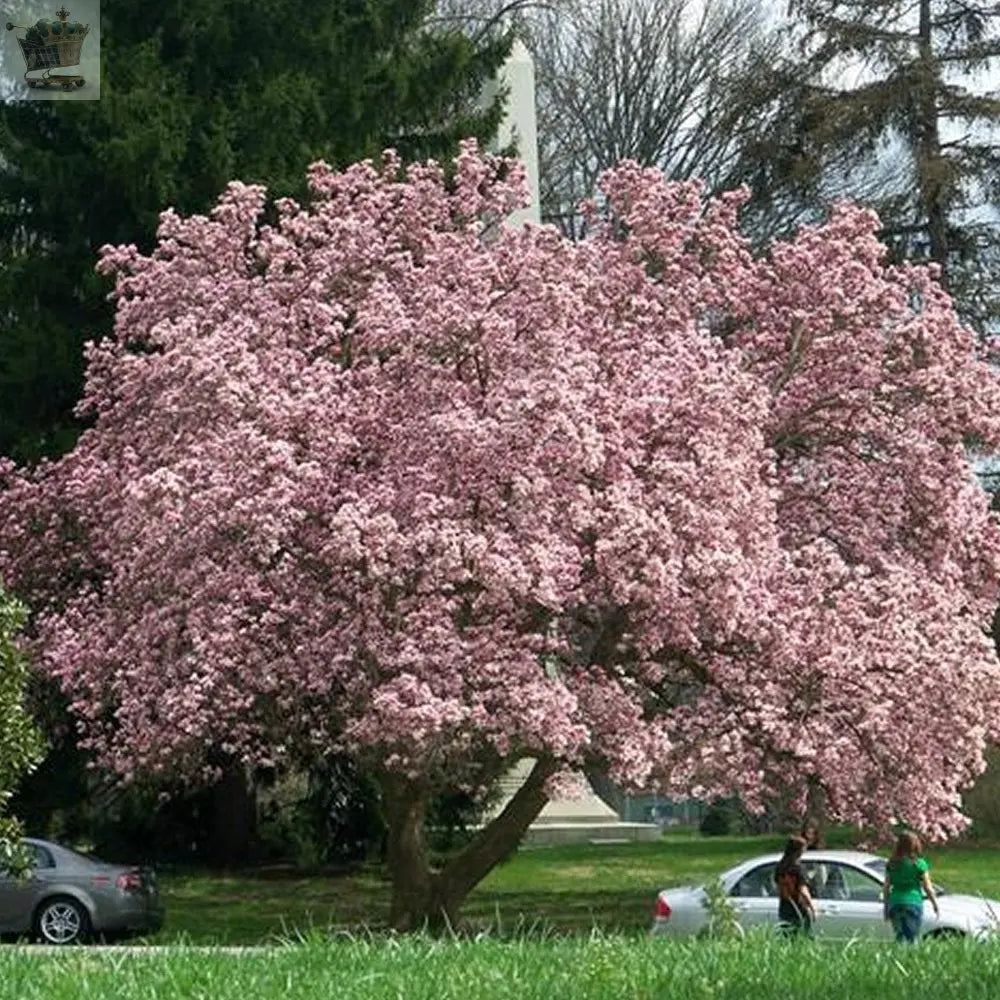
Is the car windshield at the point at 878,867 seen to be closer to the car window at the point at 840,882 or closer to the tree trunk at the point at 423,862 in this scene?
the car window at the point at 840,882

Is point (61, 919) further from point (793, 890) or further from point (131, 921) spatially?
point (793, 890)

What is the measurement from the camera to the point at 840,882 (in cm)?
1933

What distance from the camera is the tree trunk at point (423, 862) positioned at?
21.7 m

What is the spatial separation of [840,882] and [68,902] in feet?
26.9

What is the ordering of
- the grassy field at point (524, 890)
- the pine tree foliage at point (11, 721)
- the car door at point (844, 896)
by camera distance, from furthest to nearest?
the grassy field at point (524, 890), the car door at point (844, 896), the pine tree foliage at point (11, 721)

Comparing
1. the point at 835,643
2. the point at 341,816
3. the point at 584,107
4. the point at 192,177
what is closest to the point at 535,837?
the point at 341,816

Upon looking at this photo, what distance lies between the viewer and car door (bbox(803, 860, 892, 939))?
18812 mm

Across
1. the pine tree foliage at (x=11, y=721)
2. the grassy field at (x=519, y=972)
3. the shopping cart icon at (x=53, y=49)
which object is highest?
the shopping cart icon at (x=53, y=49)

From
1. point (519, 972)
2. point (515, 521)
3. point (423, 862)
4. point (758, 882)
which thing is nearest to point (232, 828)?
point (423, 862)

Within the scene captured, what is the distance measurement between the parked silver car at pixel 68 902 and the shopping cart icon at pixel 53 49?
11788mm

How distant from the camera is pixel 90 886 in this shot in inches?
875

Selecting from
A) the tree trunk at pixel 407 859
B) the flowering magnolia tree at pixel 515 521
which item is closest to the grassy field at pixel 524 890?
the tree trunk at pixel 407 859

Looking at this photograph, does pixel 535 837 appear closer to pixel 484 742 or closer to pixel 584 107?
pixel 484 742

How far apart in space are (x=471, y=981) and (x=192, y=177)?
2126cm
